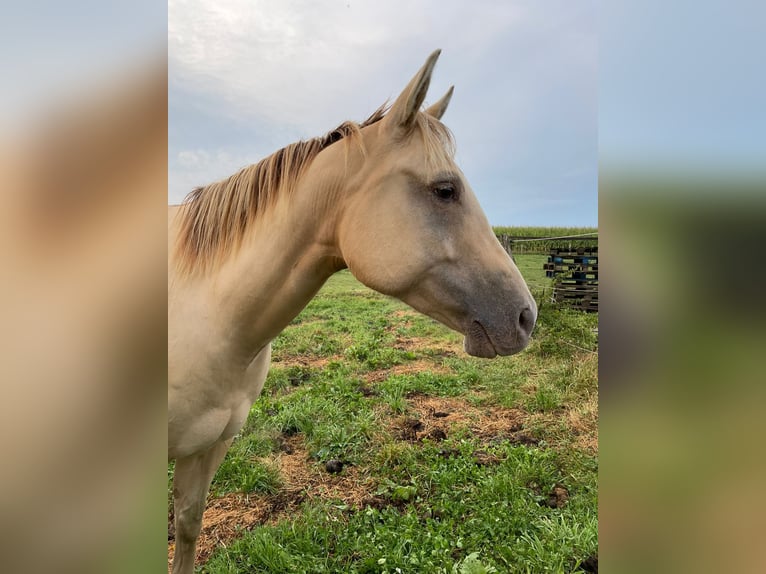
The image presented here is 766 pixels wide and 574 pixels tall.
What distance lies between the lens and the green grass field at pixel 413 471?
8.60 ft

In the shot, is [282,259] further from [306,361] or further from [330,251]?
[306,361]

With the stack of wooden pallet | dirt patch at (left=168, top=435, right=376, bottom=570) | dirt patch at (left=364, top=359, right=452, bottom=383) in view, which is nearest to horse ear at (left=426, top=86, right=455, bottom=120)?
dirt patch at (left=168, top=435, right=376, bottom=570)

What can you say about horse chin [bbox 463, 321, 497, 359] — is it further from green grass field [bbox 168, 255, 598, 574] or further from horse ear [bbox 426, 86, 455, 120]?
green grass field [bbox 168, 255, 598, 574]

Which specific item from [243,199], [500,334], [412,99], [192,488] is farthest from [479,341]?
[192,488]

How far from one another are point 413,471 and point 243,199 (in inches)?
110

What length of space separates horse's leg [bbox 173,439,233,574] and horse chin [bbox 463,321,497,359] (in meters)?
1.54

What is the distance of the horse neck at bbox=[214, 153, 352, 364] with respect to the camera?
1686mm

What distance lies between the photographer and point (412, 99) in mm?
1603

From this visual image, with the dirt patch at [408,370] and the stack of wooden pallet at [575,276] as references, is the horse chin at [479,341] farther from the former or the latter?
the stack of wooden pallet at [575,276]

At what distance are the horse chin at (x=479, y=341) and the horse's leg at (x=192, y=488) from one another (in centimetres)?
154
